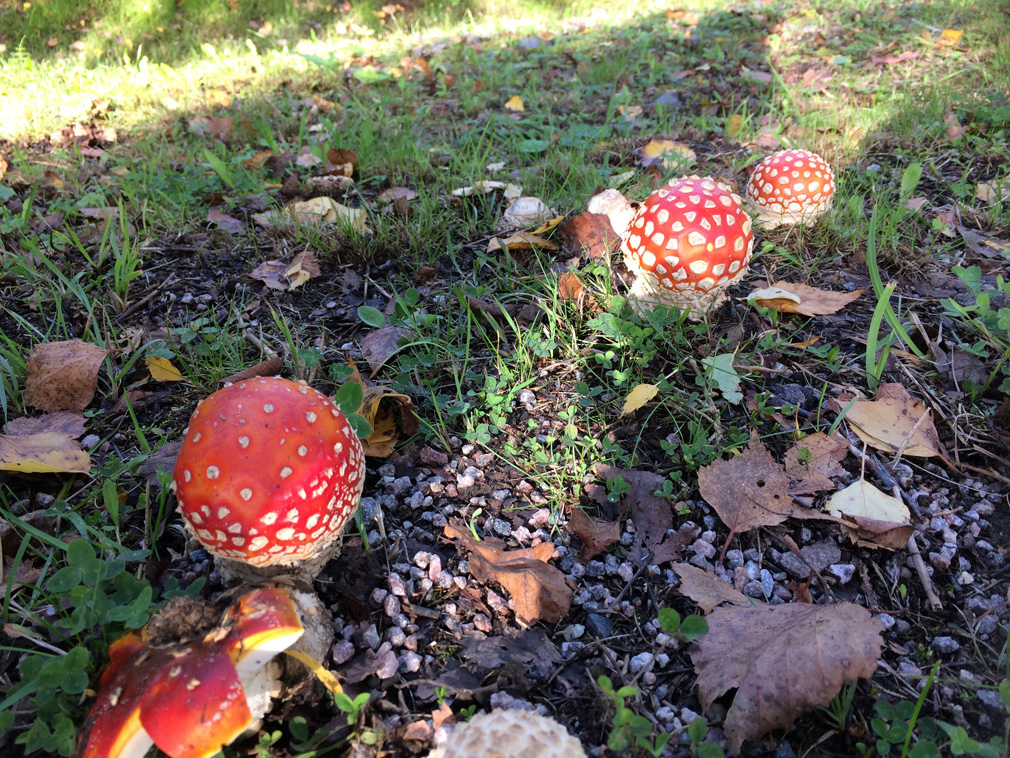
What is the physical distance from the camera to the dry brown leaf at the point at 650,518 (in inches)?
78.5

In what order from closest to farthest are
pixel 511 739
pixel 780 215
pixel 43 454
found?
pixel 511 739 < pixel 43 454 < pixel 780 215

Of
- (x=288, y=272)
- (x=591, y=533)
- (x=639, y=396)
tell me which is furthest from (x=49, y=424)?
(x=639, y=396)

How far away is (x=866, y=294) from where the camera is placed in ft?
9.47

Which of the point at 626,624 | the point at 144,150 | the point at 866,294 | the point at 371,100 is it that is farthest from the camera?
the point at 371,100

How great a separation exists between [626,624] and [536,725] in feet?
1.96

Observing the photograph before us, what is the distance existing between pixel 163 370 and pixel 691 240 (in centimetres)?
215

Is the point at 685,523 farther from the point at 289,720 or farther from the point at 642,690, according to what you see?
the point at 289,720

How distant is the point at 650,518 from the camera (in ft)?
6.80

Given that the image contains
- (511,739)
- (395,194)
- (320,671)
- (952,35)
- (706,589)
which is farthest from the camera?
(952,35)

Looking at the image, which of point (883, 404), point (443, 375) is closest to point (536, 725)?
point (443, 375)

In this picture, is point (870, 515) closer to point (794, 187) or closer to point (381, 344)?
point (794, 187)

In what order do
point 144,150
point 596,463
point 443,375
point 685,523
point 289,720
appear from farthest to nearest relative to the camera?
point 144,150 < point 443,375 < point 596,463 < point 685,523 < point 289,720

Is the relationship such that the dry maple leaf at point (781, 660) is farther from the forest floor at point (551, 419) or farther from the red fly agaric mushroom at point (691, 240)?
the red fly agaric mushroom at point (691, 240)

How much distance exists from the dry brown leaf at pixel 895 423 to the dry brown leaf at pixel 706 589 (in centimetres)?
82
